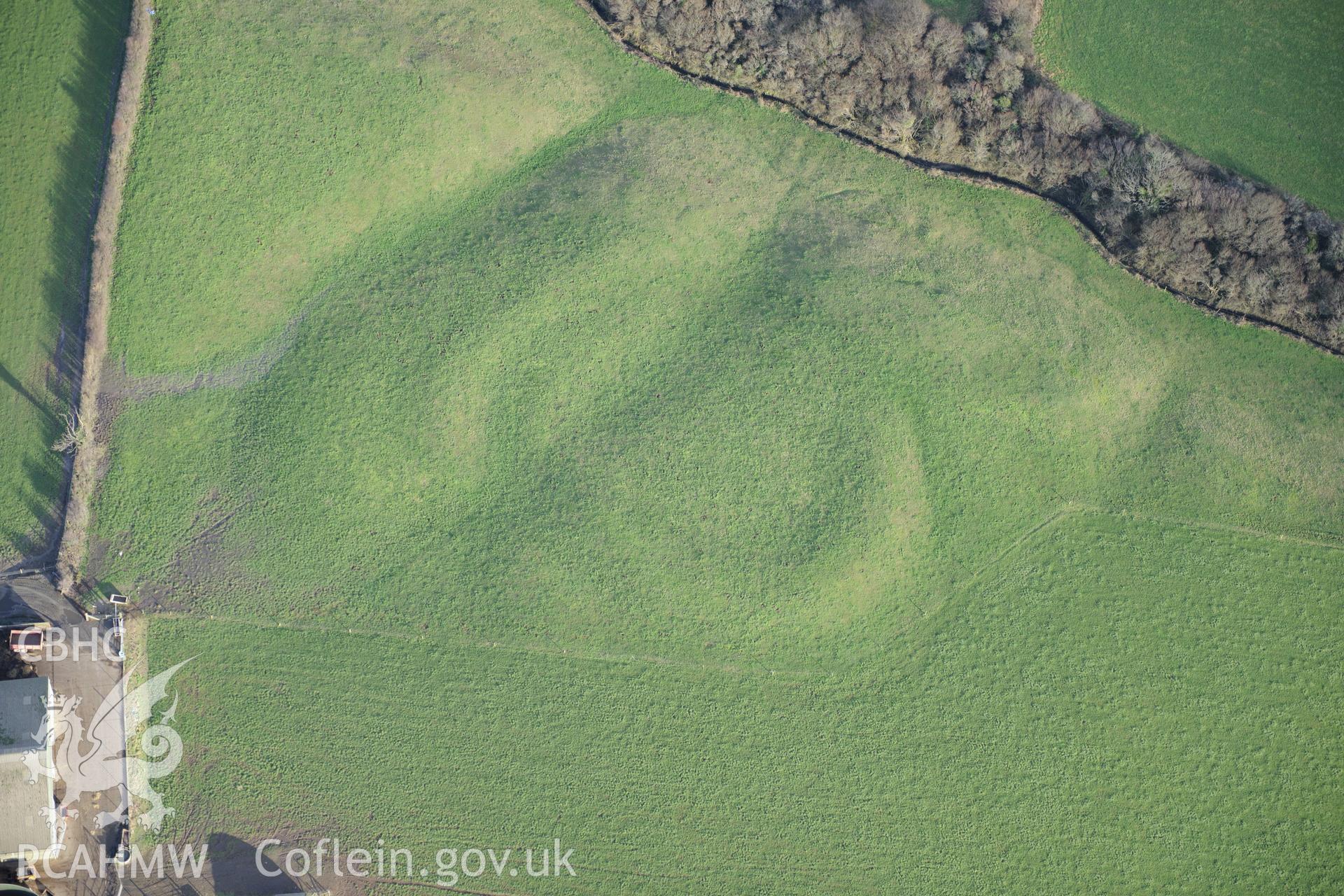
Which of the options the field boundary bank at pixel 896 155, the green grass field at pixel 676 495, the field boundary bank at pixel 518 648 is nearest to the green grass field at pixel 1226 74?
the field boundary bank at pixel 896 155

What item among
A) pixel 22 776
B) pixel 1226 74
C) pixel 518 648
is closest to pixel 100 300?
pixel 22 776

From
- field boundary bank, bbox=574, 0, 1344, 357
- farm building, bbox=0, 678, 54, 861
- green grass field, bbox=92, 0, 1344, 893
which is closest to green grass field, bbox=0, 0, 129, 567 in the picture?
Answer: green grass field, bbox=92, 0, 1344, 893

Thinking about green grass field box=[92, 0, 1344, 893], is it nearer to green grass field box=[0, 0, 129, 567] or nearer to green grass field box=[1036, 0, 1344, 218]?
green grass field box=[0, 0, 129, 567]

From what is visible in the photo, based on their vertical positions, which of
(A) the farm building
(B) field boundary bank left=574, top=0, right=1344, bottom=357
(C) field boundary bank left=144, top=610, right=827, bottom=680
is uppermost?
(B) field boundary bank left=574, top=0, right=1344, bottom=357

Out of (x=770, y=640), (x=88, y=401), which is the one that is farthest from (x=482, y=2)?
(x=770, y=640)

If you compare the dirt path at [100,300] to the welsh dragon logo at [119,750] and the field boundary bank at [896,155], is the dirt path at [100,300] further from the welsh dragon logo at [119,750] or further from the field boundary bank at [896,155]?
the field boundary bank at [896,155]
